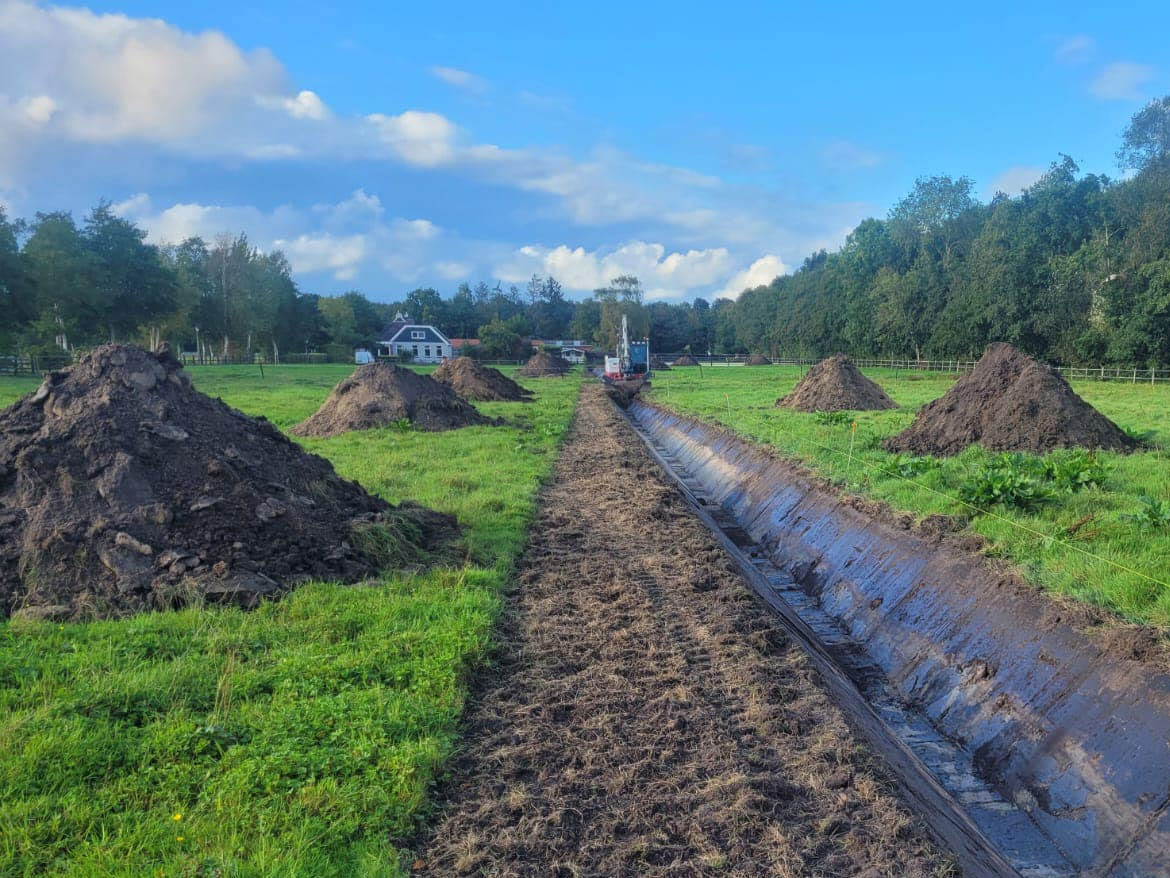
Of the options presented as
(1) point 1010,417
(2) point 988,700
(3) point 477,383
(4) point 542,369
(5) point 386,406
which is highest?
(4) point 542,369

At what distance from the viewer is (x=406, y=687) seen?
6.00 meters

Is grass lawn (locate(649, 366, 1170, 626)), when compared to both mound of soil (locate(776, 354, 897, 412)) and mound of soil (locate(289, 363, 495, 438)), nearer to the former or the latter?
mound of soil (locate(776, 354, 897, 412))

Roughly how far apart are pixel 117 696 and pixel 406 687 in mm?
2090

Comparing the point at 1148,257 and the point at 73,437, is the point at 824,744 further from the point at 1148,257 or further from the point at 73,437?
the point at 1148,257

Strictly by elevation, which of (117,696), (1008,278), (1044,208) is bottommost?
(117,696)

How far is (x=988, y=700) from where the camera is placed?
6.73 meters

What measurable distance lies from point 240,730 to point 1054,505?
10.3m

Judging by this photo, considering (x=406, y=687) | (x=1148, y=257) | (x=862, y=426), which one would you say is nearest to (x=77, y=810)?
(x=406, y=687)

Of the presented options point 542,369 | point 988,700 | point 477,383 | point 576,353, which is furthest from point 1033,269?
point 576,353

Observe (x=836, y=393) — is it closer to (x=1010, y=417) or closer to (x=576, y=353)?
(x=1010, y=417)

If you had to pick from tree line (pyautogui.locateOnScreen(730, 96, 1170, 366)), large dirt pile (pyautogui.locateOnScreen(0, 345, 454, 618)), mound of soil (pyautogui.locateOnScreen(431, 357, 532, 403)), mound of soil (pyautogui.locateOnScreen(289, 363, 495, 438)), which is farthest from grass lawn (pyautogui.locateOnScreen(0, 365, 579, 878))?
tree line (pyautogui.locateOnScreen(730, 96, 1170, 366))

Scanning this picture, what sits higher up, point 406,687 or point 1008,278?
point 1008,278

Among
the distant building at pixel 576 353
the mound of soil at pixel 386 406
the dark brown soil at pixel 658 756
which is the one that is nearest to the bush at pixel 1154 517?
the dark brown soil at pixel 658 756

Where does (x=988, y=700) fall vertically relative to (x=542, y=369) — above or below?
below
